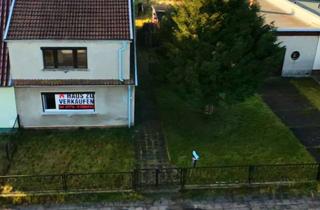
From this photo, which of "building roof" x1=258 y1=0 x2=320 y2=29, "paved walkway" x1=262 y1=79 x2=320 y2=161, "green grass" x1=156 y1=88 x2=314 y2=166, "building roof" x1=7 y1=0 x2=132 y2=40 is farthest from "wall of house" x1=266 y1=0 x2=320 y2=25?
"building roof" x1=7 y1=0 x2=132 y2=40

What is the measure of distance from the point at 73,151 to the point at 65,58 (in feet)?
16.6

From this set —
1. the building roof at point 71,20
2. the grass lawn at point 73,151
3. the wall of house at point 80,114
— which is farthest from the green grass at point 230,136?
the building roof at point 71,20

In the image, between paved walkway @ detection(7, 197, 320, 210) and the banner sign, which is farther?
the banner sign

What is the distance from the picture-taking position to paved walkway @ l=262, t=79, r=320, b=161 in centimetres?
2557

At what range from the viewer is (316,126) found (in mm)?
27016

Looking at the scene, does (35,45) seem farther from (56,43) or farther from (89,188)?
(89,188)

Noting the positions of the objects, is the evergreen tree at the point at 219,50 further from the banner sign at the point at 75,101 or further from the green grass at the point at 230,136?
the banner sign at the point at 75,101

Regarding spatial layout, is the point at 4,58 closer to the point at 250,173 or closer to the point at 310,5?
the point at 250,173

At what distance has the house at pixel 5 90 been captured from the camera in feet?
77.7

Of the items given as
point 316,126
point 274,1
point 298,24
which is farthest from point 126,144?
point 274,1

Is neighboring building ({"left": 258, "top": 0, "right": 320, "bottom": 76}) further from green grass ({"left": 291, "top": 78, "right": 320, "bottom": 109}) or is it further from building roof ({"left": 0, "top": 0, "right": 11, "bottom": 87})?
building roof ({"left": 0, "top": 0, "right": 11, "bottom": 87})

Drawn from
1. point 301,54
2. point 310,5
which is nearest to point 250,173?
point 301,54

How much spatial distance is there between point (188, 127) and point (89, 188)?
7.89 metres

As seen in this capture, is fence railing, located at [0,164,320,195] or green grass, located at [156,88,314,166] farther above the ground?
green grass, located at [156,88,314,166]
